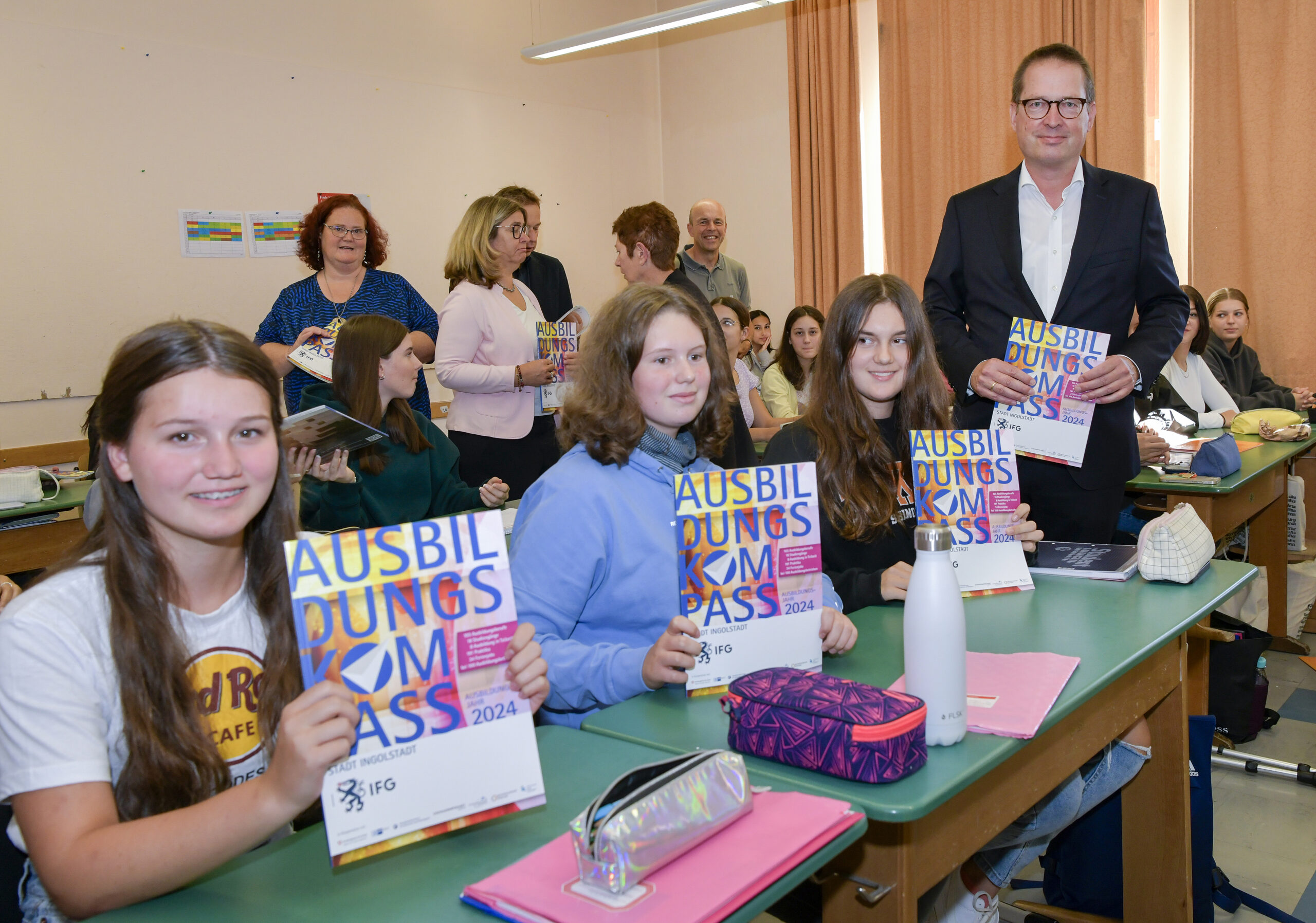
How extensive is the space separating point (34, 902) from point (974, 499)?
1.52 metres

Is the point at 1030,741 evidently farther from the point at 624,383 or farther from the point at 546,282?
the point at 546,282

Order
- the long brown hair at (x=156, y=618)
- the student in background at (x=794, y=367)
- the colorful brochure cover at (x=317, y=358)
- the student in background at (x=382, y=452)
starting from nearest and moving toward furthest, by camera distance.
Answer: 1. the long brown hair at (x=156, y=618)
2. the student in background at (x=382, y=452)
3. the colorful brochure cover at (x=317, y=358)
4. the student in background at (x=794, y=367)

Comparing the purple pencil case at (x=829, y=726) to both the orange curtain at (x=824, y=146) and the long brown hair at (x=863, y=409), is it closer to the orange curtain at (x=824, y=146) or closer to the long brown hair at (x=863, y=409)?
the long brown hair at (x=863, y=409)

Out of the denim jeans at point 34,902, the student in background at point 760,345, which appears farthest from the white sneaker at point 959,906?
the student in background at point 760,345

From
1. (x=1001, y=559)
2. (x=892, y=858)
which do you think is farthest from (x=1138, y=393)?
(x=892, y=858)

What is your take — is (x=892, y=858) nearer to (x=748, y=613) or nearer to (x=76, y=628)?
(x=748, y=613)

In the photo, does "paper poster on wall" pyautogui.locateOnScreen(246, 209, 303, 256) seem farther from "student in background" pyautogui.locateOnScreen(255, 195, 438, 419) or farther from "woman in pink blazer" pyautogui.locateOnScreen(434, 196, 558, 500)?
"woman in pink blazer" pyautogui.locateOnScreen(434, 196, 558, 500)

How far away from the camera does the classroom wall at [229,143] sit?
4.31 m

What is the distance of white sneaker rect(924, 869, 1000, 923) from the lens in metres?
1.73

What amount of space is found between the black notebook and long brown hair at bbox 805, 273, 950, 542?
326 mm

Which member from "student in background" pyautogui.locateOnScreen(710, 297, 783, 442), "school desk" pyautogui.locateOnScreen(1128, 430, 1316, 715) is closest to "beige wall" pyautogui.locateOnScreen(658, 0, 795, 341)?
"student in background" pyautogui.locateOnScreen(710, 297, 783, 442)

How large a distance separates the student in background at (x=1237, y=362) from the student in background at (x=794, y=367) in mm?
1966

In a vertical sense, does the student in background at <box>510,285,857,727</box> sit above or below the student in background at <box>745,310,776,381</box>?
below

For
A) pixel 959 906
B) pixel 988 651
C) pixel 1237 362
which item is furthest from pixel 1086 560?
pixel 1237 362
